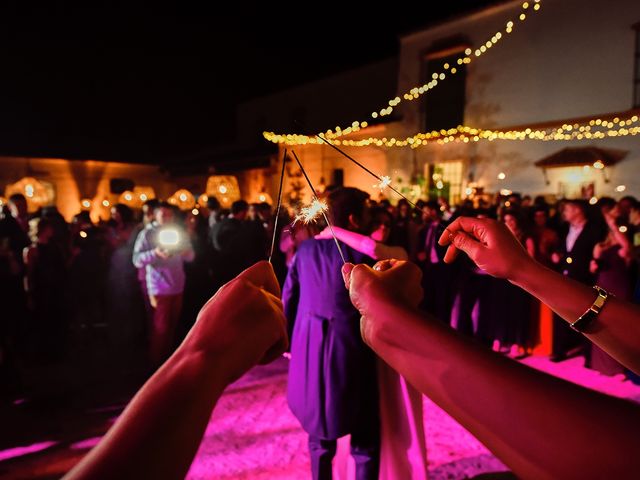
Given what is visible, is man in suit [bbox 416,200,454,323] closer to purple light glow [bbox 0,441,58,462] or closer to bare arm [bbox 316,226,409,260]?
bare arm [bbox 316,226,409,260]

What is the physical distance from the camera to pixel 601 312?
140cm

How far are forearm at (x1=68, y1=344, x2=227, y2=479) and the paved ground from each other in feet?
9.78

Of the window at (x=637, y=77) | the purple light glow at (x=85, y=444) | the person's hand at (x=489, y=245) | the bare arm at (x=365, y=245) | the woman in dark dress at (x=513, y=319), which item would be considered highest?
the window at (x=637, y=77)

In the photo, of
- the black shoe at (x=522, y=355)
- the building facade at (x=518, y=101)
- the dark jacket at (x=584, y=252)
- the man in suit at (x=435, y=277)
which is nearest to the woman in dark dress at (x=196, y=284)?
the man in suit at (x=435, y=277)

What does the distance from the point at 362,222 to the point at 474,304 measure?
14.7 ft

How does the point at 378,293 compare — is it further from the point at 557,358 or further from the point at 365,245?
the point at 557,358

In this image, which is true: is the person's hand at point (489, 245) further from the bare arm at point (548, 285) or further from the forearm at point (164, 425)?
the forearm at point (164, 425)

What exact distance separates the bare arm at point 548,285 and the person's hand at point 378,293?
617mm

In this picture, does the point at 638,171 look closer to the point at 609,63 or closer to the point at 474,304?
the point at 609,63

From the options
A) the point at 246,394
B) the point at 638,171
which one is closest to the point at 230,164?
the point at 638,171

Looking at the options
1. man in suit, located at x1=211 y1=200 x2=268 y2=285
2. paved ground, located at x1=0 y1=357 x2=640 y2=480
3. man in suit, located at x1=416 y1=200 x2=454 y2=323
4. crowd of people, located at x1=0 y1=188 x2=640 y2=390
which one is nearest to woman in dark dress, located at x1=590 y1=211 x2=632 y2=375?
crowd of people, located at x1=0 y1=188 x2=640 y2=390

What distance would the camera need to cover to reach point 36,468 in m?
3.60

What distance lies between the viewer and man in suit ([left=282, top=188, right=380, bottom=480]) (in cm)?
279

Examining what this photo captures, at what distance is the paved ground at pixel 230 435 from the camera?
11.7 ft
